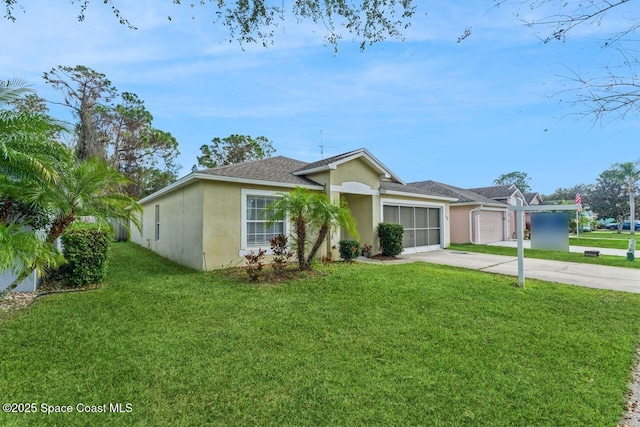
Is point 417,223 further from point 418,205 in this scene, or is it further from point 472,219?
point 472,219

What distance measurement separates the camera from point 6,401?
10.3ft

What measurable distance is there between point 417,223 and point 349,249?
247 inches

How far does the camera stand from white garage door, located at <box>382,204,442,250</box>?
15.1 meters

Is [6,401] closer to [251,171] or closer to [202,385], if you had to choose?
[202,385]

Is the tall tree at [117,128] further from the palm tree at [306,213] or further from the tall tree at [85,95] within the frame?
the palm tree at [306,213]

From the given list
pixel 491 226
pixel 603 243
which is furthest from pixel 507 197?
pixel 603 243

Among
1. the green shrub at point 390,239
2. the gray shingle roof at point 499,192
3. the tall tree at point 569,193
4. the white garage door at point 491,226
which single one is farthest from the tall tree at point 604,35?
the tall tree at point 569,193

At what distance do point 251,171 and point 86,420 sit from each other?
9.43 m

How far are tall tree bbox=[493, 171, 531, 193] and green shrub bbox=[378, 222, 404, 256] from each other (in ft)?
227

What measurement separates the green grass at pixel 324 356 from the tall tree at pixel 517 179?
2969 inches

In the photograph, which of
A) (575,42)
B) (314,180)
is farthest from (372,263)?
(575,42)

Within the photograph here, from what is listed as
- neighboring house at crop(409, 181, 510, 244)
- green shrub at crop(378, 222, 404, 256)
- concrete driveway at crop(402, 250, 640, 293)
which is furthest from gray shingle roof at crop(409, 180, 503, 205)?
concrete driveway at crop(402, 250, 640, 293)

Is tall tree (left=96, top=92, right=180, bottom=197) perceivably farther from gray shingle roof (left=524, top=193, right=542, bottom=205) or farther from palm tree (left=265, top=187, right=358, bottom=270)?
gray shingle roof (left=524, top=193, right=542, bottom=205)

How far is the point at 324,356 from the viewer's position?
4.15 metres
